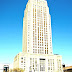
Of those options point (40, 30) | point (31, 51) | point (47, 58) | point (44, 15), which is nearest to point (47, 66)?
point (47, 58)

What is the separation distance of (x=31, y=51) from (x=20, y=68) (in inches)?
1000

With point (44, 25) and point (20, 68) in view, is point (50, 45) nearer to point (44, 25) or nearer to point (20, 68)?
point (44, 25)

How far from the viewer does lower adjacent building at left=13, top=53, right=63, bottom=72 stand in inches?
6683

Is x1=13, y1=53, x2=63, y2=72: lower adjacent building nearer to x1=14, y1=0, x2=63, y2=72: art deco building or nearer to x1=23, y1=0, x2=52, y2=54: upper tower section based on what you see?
x1=14, y1=0, x2=63, y2=72: art deco building

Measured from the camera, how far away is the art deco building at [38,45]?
17288 centimetres

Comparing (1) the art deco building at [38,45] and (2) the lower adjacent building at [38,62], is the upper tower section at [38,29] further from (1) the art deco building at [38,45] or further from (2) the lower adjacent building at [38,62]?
(2) the lower adjacent building at [38,62]

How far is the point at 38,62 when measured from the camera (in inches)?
6954

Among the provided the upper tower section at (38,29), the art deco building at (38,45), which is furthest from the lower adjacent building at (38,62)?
the upper tower section at (38,29)

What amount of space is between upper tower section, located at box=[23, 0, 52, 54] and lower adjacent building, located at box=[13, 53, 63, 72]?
822 cm

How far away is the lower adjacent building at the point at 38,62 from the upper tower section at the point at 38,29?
8217 millimetres

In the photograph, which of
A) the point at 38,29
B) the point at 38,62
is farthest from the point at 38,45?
Result: the point at 38,62

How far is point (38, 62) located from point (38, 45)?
20888 millimetres

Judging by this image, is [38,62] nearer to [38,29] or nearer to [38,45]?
[38,45]

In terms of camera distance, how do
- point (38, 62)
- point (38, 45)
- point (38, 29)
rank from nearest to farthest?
1. point (38, 62)
2. point (38, 45)
3. point (38, 29)
